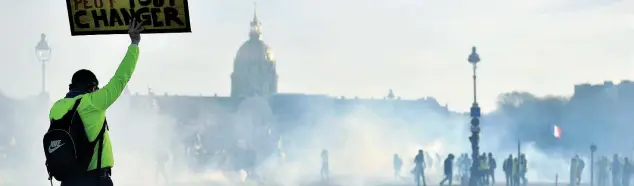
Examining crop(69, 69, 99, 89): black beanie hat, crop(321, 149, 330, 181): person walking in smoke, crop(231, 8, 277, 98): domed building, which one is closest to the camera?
crop(69, 69, 99, 89): black beanie hat

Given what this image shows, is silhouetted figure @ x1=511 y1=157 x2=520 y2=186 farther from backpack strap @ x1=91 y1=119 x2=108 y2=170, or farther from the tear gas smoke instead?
backpack strap @ x1=91 y1=119 x2=108 y2=170

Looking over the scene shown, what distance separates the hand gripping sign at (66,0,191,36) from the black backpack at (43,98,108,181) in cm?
36

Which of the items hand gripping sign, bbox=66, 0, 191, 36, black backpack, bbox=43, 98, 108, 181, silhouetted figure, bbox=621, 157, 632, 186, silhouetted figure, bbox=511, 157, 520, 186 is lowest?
silhouetted figure, bbox=621, 157, 632, 186

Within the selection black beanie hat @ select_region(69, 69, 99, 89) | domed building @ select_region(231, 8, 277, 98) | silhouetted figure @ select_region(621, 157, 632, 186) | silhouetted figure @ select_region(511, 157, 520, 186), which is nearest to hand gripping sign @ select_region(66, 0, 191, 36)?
black beanie hat @ select_region(69, 69, 99, 89)

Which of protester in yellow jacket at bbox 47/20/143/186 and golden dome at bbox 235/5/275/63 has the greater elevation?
protester in yellow jacket at bbox 47/20/143/186

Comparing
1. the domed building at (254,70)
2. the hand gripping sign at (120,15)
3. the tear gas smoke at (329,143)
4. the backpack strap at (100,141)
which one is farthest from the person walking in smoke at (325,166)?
the hand gripping sign at (120,15)

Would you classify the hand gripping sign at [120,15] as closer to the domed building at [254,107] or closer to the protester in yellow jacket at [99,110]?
the protester in yellow jacket at [99,110]

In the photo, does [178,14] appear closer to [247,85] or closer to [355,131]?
[355,131]

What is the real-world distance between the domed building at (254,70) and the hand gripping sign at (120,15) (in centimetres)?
12698

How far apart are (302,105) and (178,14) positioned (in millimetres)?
113307

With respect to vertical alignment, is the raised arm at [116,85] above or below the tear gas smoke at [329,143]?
above

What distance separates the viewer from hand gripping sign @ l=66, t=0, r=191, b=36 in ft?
21.3

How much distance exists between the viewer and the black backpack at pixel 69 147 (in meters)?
6.49

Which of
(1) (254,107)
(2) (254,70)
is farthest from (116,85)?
(2) (254,70)
